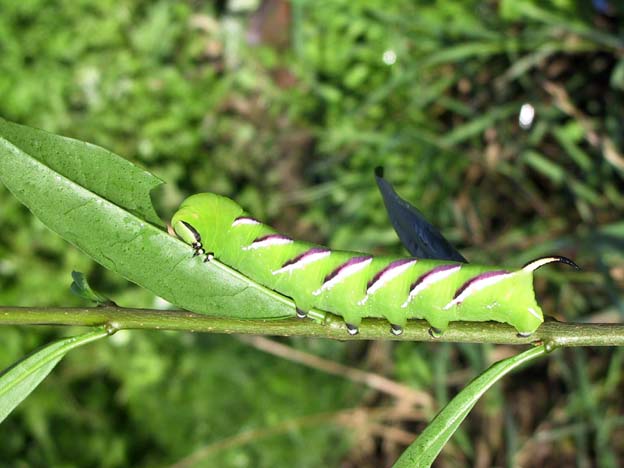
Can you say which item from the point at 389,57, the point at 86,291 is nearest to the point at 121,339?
the point at 389,57

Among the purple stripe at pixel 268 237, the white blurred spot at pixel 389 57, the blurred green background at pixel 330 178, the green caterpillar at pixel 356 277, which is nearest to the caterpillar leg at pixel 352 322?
the green caterpillar at pixel 356 277

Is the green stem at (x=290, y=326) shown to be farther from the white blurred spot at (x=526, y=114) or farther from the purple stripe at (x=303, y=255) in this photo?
the white blurred spot at (x=526, y=114)

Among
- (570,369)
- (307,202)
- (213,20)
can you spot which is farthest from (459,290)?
(213,20)

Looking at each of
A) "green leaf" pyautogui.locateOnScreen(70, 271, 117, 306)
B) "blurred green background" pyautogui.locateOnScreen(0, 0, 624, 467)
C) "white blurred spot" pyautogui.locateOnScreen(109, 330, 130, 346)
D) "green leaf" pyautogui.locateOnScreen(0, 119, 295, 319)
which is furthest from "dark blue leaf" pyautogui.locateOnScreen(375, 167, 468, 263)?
"white blurred spot" pyautogui.locateOnScreen(109, 330, 130, 346)

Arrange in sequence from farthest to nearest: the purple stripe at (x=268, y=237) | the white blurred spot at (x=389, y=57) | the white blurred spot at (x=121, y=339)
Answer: the white blurred spot at (x=121, y=339) → the white blurred spot at (x=389, y=57) → the purple stripe at (x=268, y=237)

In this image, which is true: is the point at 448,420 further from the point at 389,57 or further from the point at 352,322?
the point at 389,57

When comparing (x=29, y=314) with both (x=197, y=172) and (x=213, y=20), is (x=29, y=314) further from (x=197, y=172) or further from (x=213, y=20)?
(x=213, y=20)
